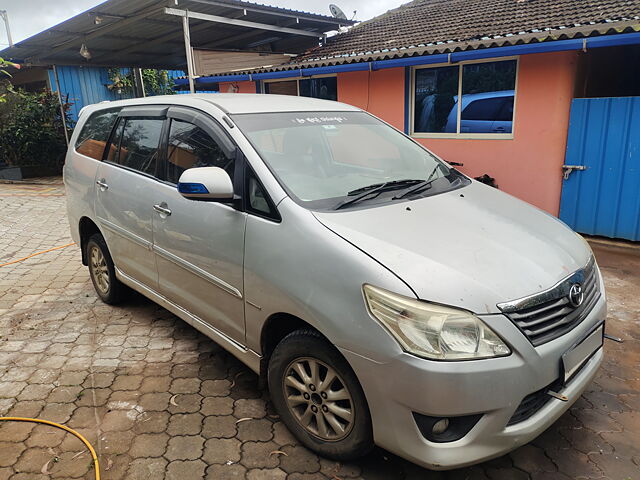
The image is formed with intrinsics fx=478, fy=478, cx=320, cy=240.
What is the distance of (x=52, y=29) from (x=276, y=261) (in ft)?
35.8

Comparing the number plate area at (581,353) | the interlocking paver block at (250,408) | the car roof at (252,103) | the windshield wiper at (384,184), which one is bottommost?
the interlocking paver block at (250,408)

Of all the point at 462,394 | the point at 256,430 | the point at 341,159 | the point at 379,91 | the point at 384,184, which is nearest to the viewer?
the point at 462,394

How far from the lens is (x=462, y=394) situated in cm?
187

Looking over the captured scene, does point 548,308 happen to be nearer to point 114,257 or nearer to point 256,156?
point 256,156

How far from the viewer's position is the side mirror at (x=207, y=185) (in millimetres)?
2514

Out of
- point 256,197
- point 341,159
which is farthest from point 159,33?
point 256,197

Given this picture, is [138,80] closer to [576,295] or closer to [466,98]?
[466,98]

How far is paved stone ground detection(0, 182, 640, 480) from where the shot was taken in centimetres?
238

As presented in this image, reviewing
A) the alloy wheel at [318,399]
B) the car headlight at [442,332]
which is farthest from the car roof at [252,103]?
the car headlight at [442,332]

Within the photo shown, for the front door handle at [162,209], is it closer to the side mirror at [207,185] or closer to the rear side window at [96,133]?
the side mirror at [207,185]

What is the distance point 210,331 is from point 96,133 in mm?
2355

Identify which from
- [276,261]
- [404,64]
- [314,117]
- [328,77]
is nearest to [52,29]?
[328,77]

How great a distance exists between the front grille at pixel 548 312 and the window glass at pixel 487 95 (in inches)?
228

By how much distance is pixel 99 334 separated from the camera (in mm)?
3850
